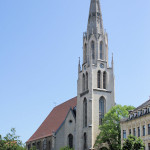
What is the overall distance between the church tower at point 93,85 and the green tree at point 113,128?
15.5 feet

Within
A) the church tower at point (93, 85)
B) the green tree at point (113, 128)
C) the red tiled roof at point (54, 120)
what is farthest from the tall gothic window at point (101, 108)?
the red tiled roof at point (54, 120)

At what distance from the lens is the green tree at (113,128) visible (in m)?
60.2

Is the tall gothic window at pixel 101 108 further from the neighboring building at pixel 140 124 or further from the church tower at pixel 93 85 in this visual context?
the neighboring building at pixel 140 124

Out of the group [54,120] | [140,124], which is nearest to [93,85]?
[54,120]

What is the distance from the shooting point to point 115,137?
60.8m

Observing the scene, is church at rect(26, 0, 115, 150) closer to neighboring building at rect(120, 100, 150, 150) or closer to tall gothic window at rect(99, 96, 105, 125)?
tall gothic window at rect(99, 96, 105, 125)

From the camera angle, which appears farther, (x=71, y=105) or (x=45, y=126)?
(x=45, y=126)

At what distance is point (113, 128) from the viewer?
2383 inches

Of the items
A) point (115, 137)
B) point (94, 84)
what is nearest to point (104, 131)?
point (115, 137)

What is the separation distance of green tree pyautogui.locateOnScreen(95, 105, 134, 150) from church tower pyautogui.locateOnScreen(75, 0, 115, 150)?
473 centimetres

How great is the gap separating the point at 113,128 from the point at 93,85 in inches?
505

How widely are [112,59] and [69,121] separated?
54.9ft

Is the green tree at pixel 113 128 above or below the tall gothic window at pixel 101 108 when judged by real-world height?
below

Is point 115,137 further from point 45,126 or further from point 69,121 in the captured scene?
point 45,126
